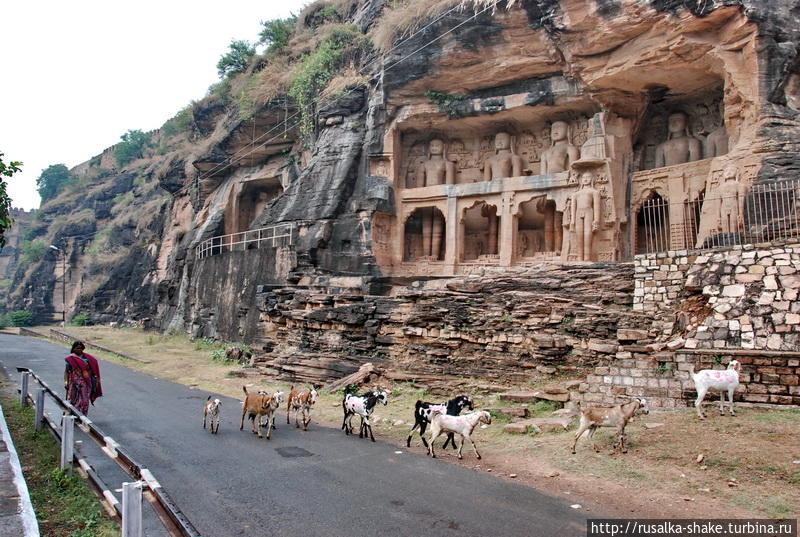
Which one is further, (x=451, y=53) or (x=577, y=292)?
(x=451, y=53)

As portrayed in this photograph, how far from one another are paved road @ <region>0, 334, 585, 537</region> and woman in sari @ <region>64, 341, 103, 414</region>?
25.8 inches

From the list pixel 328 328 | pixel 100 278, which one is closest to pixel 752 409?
pixel 328 328

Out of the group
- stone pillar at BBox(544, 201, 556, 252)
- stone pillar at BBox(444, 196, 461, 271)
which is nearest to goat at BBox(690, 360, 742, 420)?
stone pillar at BBox(544, 201, 556, 252)

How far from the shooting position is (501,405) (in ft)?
33.3

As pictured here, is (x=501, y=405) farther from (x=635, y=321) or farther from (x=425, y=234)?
→ (x=425, y=234)

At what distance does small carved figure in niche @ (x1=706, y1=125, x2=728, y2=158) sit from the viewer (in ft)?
57.8

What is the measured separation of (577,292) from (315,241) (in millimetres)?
11470

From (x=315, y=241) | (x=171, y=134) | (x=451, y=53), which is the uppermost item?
(x=171, y=134)

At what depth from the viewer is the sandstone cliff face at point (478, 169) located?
1343 centimetres

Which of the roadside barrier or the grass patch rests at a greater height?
the roadside barrier

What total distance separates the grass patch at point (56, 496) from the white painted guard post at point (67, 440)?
108 millimetres

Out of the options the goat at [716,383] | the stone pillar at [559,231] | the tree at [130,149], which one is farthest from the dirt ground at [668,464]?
the tree at [130,149]

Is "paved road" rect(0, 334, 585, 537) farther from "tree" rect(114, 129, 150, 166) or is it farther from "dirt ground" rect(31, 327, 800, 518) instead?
"tree" rect(114, 129, 150, 166)

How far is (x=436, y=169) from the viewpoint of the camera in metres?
23.2
